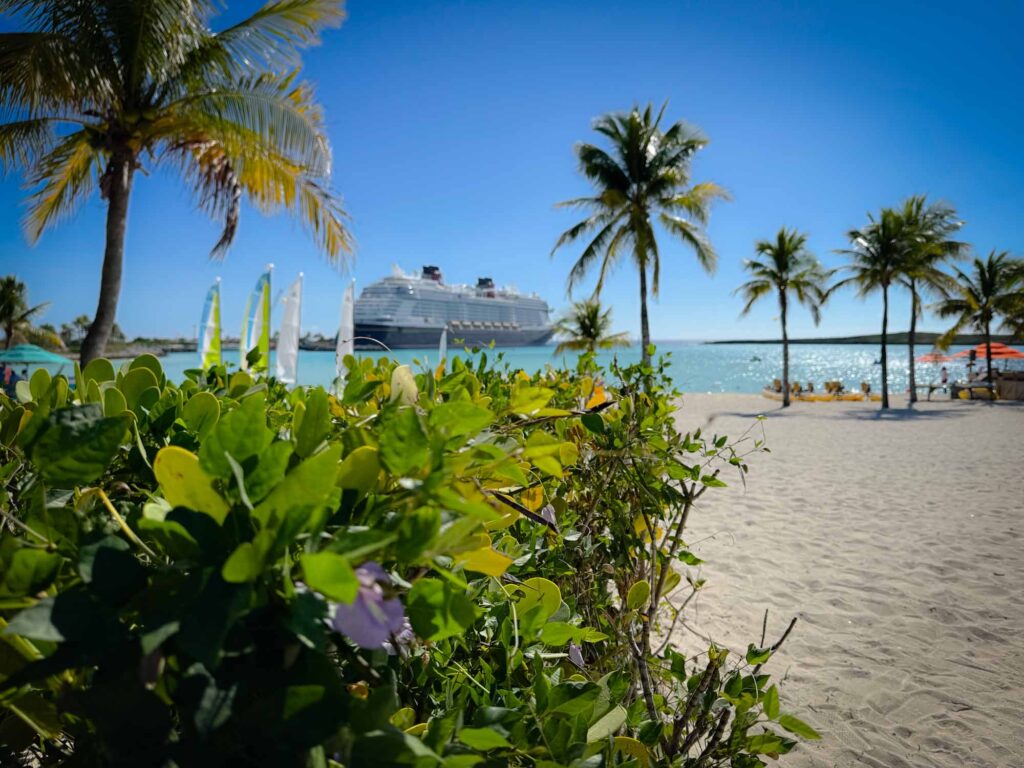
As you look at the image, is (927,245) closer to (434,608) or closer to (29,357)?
(434,608)

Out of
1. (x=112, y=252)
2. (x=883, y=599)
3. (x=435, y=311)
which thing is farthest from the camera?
(x=435, y=311)

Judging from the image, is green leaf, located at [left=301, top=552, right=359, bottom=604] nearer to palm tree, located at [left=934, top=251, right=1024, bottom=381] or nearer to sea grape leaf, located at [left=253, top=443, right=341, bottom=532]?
sea grape leaf, located at [left=253, top=443, right=341, bottom=532]

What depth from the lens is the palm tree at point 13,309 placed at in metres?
31.0

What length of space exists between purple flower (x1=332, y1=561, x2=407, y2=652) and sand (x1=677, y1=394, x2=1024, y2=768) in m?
1.28

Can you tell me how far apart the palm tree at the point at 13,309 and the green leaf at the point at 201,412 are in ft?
138

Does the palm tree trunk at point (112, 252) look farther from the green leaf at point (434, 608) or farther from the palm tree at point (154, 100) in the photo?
the green leaf at point (434, 608)

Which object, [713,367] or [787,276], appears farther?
[713,367]

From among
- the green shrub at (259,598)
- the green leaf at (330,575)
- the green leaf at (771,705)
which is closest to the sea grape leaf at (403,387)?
the green shrub at (259,598)

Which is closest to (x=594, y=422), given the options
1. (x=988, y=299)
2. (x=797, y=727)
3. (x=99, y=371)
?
(x=797, y=727)

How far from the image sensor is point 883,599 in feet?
13.3

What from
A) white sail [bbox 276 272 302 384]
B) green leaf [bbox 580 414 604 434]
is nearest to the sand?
green leaf [bbox 580 414 604 434]

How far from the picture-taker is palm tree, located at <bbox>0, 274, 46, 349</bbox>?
102 feet

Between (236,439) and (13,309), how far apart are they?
4329 centimetres

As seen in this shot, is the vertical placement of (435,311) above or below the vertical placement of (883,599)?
above
